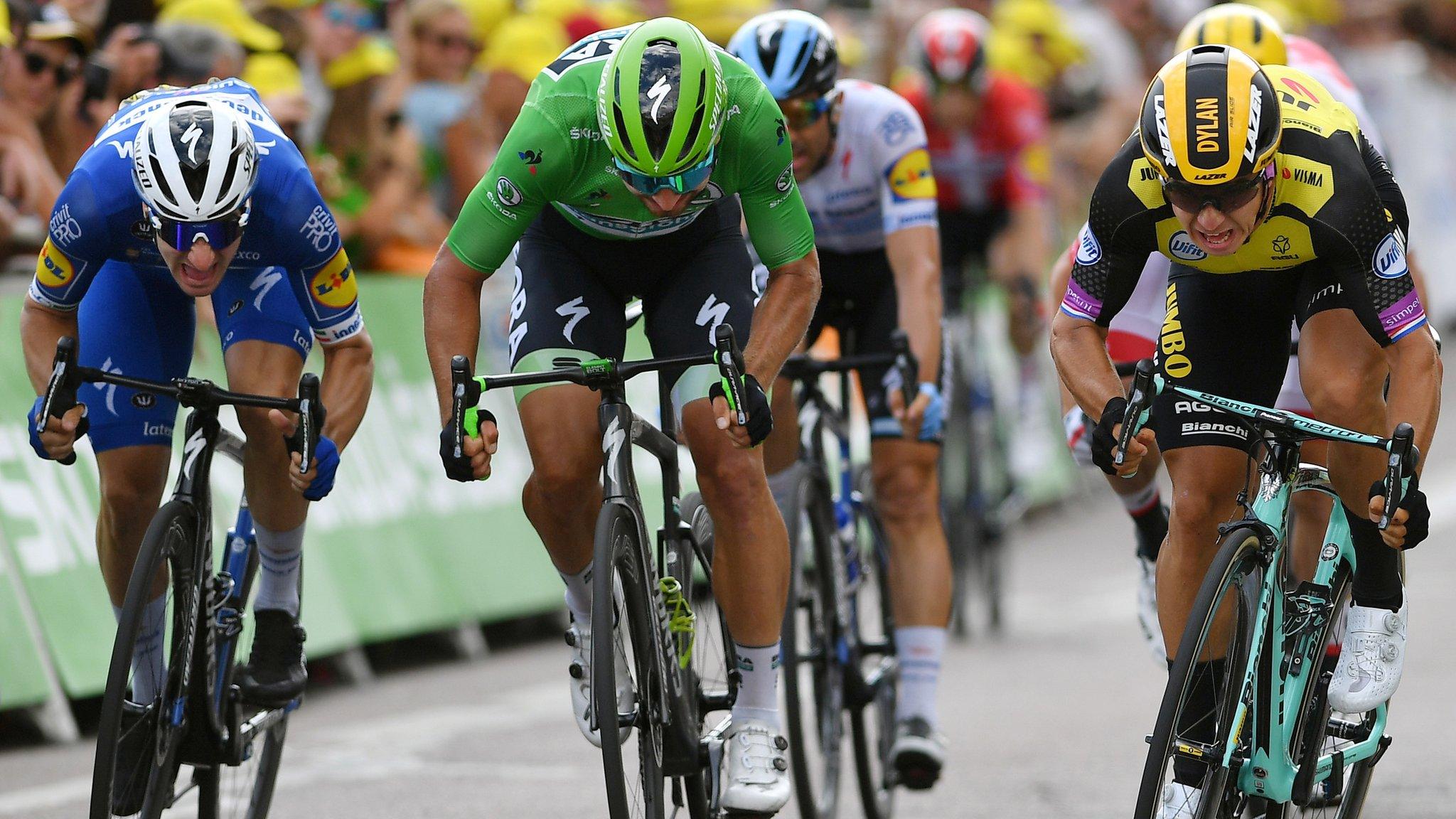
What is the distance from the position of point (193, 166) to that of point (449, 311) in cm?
69

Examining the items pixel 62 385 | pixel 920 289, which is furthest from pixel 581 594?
pixel 920 289

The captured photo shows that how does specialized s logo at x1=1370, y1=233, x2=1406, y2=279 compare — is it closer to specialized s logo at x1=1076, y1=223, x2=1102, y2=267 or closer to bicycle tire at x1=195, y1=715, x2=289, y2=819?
specialized s logo at x1=1076, y1=223, x2=1102, y2=267

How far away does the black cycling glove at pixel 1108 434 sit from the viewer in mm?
4785

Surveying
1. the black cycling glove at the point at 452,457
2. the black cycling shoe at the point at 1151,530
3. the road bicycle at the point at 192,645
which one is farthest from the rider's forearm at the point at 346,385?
the black cycling shoe at the point at 1151,530

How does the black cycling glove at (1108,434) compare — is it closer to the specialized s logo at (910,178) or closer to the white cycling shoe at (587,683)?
the white cycling shoe at (587,683)

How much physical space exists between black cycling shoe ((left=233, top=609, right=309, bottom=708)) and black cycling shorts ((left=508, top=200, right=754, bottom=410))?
1.04m

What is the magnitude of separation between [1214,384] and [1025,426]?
7.71m

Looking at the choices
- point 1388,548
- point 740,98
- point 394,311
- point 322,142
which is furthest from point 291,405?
point 322,142

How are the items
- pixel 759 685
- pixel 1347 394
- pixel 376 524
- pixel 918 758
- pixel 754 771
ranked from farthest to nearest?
pixel 376 524
pixel 918 758
pixel 759 685
pixel 754 771
pixel 1347 394

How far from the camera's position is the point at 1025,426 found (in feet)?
42.6

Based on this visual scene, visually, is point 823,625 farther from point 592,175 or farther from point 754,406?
point 592,175

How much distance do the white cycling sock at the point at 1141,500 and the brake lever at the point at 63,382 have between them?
10.3ft

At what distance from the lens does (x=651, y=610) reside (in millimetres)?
5117

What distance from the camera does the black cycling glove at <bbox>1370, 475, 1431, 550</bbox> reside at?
475 centimetres
